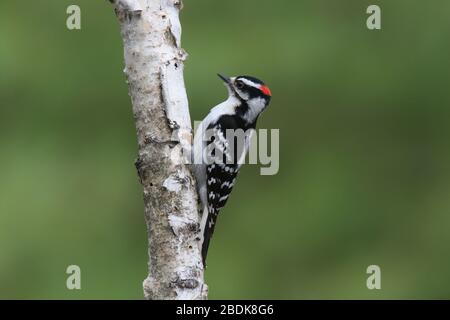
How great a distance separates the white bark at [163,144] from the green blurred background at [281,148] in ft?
14.4

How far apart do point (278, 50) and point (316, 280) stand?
3068mm

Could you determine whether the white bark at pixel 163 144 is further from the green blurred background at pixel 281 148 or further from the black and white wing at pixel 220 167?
the green blurred background at pixel 281 148

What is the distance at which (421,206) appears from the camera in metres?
10.6

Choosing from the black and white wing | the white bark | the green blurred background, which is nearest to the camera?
the white bark

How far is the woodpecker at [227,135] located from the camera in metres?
5.13

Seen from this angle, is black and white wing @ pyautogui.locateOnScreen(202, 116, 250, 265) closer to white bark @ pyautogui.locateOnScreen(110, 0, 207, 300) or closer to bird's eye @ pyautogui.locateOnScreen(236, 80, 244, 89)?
bird's eye @ pyautogui.locateOnScreen(236, 80, 244, 89)

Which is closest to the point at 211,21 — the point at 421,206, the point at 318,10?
the point at 318,10

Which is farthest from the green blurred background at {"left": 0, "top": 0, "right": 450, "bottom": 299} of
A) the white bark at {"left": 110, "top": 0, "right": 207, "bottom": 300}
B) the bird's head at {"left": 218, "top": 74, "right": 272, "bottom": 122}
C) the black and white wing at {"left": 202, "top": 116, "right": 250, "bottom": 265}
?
the white bark at {"left": 110, "top": 0, "right": 207, "bottom": 300}

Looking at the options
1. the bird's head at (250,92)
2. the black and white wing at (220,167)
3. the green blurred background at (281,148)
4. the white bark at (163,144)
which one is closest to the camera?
the white bark at (163,144)

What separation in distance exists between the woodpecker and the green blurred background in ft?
11.5

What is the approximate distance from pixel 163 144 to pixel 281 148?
252 inches

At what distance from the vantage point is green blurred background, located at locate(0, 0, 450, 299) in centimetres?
940

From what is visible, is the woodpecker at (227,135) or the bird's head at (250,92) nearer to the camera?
the woodpecker at (227,135)

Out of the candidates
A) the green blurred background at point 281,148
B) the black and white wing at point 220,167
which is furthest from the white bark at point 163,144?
the green blurred background at point 281,148
